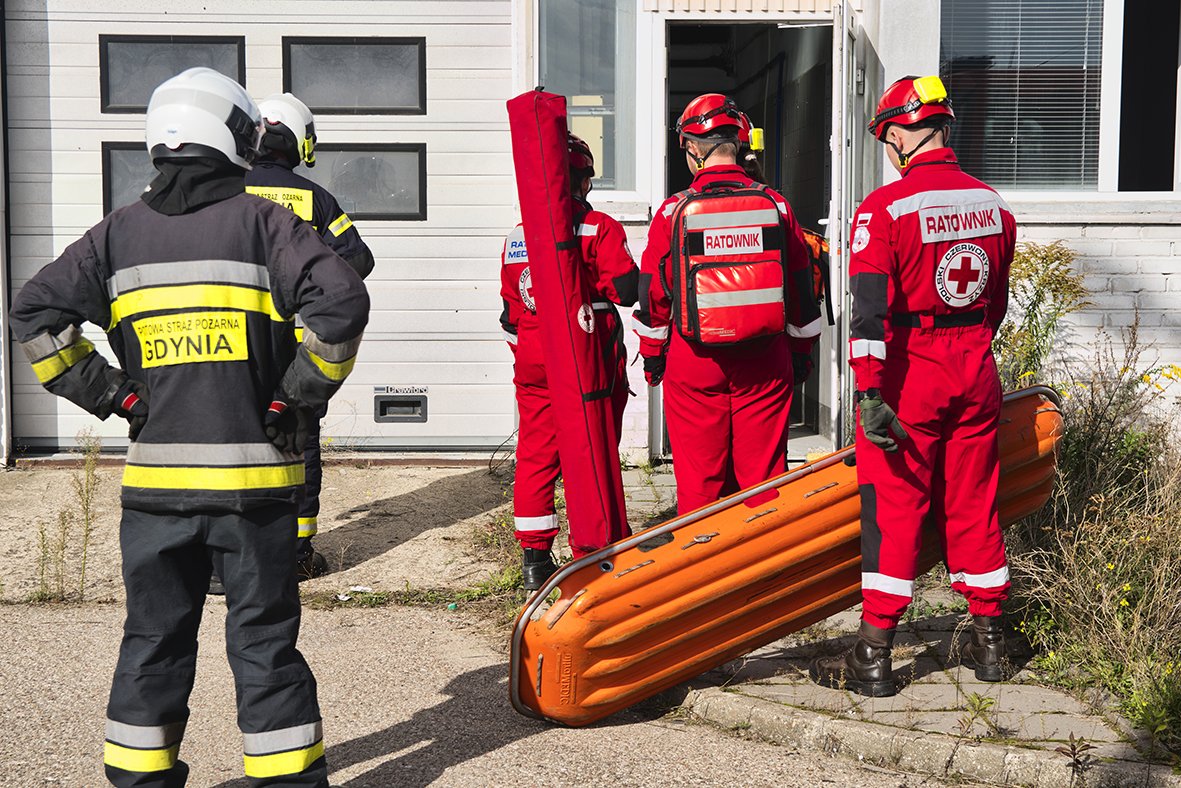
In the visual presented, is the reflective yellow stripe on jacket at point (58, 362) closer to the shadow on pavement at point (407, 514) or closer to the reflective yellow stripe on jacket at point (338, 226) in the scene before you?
the reflective yellow stripe on jacket at point (338, 226)

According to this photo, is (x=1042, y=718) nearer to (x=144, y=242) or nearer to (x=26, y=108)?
A: (x=144, y=242)

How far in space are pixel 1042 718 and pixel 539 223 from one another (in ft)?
7.93

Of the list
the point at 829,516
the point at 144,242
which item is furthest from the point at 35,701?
the point at 829,516

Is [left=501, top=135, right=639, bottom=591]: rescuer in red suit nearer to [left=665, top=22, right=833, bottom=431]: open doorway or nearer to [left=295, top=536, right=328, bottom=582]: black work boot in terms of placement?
[left=295, top=536, right=328, bottom=582]: black work boot

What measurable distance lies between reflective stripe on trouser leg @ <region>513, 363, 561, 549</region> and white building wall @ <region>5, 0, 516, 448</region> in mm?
2972

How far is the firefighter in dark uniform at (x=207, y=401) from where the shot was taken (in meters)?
3.53

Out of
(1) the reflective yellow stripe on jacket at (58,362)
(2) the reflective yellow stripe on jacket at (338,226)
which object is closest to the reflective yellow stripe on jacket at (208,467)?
(1) the reflective yellow stripe on jacket at (58,362)

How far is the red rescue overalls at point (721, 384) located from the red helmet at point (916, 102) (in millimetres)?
637

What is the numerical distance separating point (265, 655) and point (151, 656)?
31 centimetres

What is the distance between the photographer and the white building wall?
867 centimetres

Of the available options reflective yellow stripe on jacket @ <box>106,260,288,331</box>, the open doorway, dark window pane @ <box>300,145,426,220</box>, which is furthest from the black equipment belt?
dark window pane @ <box>300,145,426,220</box>

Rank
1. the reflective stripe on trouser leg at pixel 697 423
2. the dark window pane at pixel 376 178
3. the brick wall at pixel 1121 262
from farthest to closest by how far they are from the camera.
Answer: the dark window pane at pixel 376 178, the brick wall at pixel 1121 262, the reflective stripe on trouser leg at pixel 697 423

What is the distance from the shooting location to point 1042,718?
14.3 ft

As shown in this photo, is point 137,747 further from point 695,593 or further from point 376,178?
point 376,178
